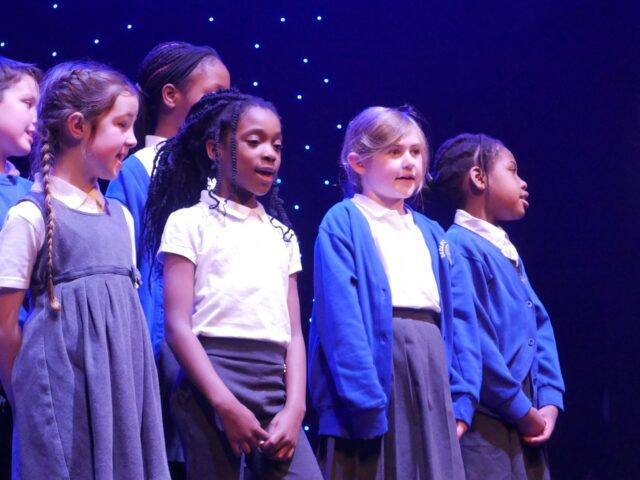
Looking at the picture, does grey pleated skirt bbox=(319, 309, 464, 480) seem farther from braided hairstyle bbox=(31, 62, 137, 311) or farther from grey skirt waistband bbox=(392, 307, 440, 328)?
braided hairstyle bbox=(31, 62, 137, 311)

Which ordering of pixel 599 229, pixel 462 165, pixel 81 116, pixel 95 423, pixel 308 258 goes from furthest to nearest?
pixel 599 229
pixel 308 258
pixel 462 165
pixel 81 116
pixel 95 423

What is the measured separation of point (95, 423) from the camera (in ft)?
6.10

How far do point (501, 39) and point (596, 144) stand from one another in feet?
1.91

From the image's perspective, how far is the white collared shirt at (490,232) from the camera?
3146 millimetres

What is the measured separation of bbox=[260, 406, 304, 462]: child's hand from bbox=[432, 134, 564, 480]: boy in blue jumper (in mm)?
893

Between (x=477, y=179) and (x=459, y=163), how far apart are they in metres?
0.09

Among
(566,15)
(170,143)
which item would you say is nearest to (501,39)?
(566,15)

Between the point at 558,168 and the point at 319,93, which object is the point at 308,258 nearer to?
the point at 319,93

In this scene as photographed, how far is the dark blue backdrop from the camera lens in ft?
12.1

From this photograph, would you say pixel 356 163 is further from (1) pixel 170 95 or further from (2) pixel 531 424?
(2) pixel 531 424

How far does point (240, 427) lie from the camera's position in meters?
2.04

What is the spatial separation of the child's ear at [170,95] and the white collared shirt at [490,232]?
3.45 ft

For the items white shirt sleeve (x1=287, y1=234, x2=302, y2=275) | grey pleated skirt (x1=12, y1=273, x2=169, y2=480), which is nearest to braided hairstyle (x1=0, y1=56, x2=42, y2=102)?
grey pleated skirt (x1=12, y1=273, x2=169, y2=480)

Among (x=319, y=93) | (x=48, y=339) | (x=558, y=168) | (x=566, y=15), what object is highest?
(x=566, y=15)
